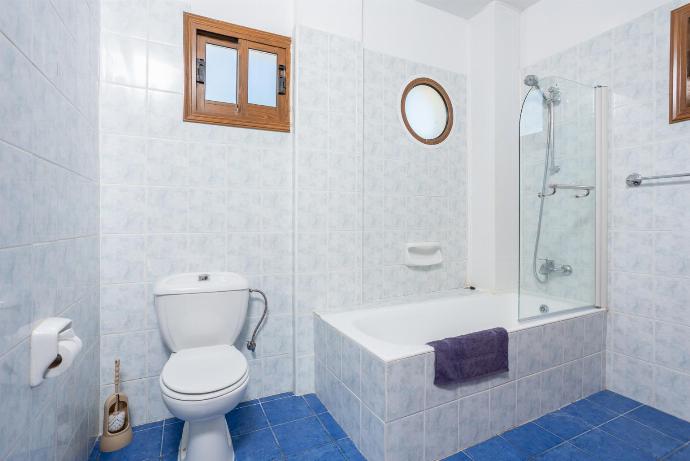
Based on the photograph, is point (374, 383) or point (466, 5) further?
point (466, 5)

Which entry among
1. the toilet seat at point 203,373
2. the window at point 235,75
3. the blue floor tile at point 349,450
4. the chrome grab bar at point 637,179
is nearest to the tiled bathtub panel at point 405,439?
the blue floor tile at point 349,450

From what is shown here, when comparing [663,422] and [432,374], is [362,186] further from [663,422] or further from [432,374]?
[663,422]

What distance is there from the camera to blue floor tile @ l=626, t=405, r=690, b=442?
1751 mm

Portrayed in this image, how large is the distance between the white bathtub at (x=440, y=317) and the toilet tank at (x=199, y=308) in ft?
1.70

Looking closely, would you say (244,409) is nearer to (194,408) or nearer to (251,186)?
(194,408)

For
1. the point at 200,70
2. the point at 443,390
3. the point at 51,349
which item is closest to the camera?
the point at 51,349

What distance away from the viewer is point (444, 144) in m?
2.64

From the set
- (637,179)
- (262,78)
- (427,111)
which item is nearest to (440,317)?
(637,179)

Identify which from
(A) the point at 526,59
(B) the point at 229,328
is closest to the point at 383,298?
(B) the point at 229,328

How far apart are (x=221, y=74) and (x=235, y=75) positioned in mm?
79

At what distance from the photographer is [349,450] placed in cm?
163

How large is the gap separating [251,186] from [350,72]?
38.5 inches

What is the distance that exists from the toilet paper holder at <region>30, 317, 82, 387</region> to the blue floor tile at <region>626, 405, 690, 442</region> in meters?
2.60

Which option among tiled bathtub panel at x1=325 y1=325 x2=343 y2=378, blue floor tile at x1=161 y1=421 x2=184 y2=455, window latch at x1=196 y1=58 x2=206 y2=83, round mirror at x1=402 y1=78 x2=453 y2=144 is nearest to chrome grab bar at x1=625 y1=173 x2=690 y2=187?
round mirror at x1=402 y1=78 x2=453 y2=144
